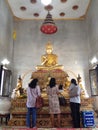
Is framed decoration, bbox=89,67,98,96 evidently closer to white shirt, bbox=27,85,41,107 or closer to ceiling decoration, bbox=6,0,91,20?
ceiling decoration, bbox=6,0,91,20

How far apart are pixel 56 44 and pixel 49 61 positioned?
1208 millimetres

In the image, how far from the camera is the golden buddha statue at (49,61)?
797cm

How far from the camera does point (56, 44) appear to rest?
911 centimetres

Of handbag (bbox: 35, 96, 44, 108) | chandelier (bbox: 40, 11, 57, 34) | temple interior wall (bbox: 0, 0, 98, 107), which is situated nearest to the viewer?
handbag (bbox: 35, 96, 44, 108)

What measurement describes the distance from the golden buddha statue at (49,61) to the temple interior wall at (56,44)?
39cm

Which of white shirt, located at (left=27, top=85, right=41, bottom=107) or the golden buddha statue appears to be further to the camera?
the golden buddha statue

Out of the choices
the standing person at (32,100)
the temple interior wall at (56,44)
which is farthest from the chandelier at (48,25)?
the standing person at (32,100)

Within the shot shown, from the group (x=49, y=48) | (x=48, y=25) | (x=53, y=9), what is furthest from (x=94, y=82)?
(x=53, y=9)

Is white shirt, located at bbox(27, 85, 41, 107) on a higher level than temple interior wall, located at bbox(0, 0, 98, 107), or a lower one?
lower

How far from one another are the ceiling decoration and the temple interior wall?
267 mm

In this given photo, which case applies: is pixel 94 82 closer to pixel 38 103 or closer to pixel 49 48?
pixel 49 48

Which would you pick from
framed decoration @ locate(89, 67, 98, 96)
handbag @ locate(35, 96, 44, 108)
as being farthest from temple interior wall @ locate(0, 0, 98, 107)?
handbag @ locate(35, 96, 44, 108)

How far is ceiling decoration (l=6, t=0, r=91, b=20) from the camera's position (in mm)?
8406

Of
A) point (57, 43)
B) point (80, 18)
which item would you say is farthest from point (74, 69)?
point (80, 18)
